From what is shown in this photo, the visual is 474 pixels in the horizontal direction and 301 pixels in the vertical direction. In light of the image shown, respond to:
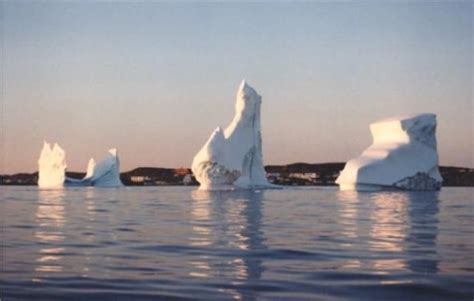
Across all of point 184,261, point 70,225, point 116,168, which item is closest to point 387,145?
point 116,168

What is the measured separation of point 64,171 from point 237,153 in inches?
566

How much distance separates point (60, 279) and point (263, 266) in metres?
1.89

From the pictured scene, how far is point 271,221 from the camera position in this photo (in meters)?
12.3

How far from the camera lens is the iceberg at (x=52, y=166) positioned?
1661 inches

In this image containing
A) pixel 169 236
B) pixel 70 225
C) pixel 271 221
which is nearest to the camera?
pixel 169 236

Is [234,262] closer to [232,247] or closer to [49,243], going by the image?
[232,247]

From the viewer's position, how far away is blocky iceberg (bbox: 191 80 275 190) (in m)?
32.9

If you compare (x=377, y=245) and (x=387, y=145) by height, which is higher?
(x=387, y=145)

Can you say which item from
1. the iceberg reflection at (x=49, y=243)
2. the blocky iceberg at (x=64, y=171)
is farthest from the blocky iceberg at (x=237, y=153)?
the iceberg reflection at (x=49, y=243)

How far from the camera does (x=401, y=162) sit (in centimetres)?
3344

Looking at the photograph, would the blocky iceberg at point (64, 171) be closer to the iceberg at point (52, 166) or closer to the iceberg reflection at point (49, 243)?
the iceberg at point (52, 166)

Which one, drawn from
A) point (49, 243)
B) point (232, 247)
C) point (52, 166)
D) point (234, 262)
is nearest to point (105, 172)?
point (52, 166)

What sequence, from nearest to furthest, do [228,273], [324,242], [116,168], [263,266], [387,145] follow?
[228,273], [263,266], [324,242], [387,145], [116,168]

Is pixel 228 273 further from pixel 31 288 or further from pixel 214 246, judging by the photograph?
pixel 214 246
